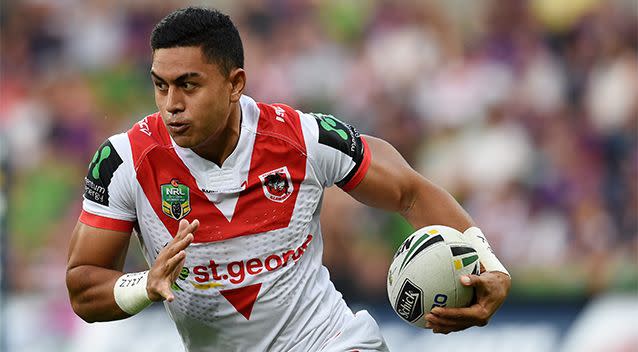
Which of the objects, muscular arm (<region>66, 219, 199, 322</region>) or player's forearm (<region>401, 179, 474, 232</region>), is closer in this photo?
muscular arm (<region>66, 219, 199, 322</region>)

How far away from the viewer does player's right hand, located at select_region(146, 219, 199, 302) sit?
513 cm

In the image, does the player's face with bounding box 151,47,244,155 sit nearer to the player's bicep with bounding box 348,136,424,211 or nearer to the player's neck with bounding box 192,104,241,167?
the player's neck with bounding box 192,104,241,167

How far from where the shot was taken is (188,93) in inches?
217

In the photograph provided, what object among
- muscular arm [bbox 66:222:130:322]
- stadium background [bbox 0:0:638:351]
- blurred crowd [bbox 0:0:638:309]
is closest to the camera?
muscular arm [bbox 66:222:130:322]

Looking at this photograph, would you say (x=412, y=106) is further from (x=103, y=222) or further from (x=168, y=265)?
(x=168, y=265)

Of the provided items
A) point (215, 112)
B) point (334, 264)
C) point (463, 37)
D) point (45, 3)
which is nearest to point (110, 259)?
point (215, 112)

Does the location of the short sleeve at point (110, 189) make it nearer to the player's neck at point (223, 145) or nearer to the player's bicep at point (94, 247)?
the player's bicep at point (94, 247)

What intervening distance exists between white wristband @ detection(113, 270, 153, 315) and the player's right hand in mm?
101

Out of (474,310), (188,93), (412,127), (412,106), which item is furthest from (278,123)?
(412,106)

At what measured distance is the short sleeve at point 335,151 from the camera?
593 centimetres

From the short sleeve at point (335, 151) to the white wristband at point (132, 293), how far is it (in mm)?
1137

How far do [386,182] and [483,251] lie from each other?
24.9 inches

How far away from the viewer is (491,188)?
11.5 m

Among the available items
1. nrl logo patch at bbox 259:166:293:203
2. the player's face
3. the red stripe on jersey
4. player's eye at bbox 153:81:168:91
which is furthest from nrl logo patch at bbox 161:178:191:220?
the red stripe on jersey
